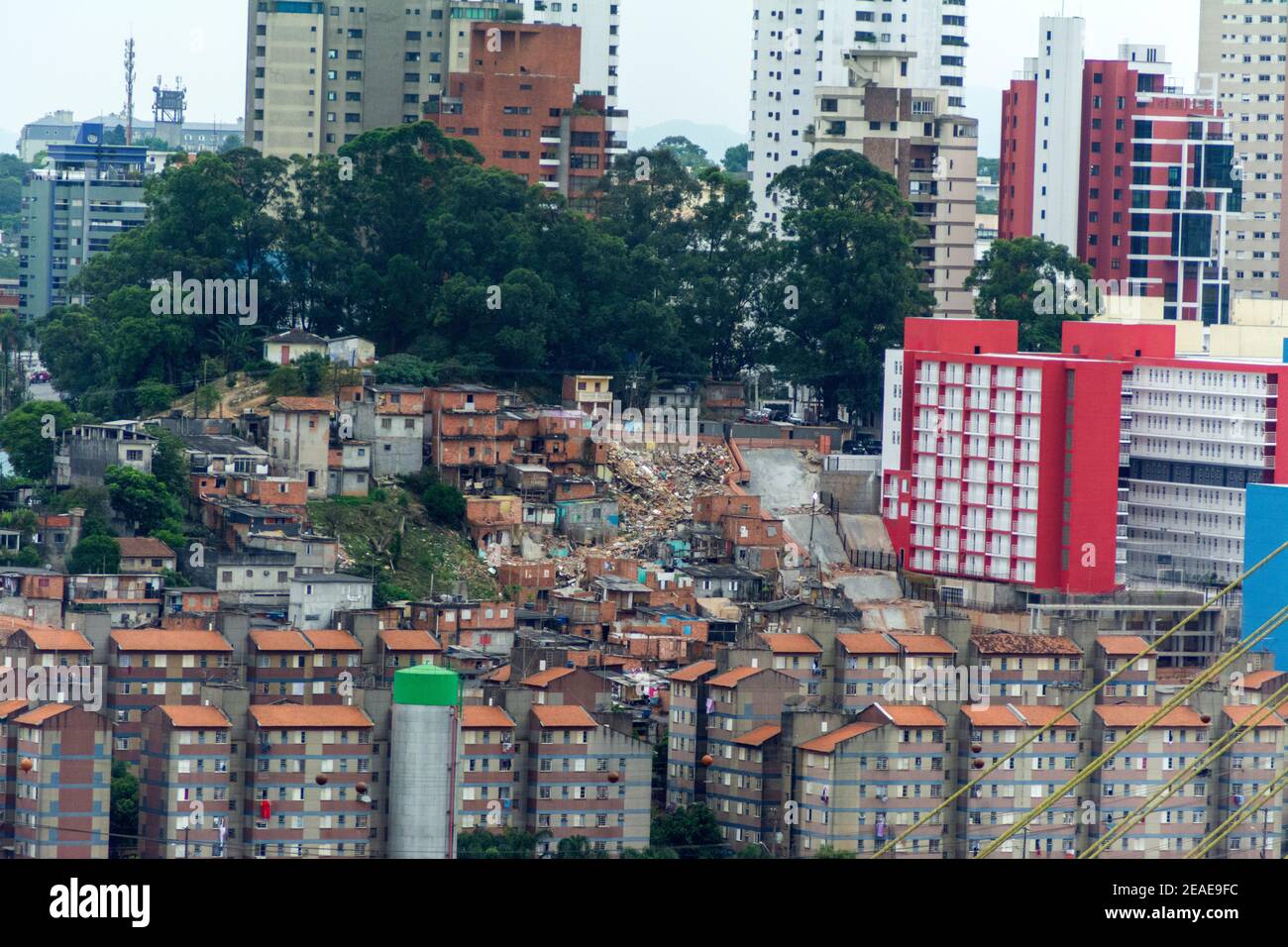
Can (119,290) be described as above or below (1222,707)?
above

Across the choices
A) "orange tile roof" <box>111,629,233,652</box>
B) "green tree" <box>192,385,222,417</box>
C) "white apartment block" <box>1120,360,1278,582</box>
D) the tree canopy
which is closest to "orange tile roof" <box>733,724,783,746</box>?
"orange tile roof" <box>111,629,233,652</box>

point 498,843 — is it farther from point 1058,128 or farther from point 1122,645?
point 1058,128

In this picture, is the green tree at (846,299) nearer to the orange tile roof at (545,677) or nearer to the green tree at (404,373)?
the green tree at (404,373)

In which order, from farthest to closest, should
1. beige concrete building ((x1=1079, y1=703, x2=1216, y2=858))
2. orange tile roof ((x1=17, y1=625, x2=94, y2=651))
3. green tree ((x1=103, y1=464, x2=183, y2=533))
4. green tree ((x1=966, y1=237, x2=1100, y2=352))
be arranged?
1. green tree ((x1=966, y1=237, x2=1100, y2=352))
2. green tree ((x1=103, y1=464, x2=183, y2=533))
3. beige concrete building ((x1=1079, y1=703, x2=1216, y2=858))
4. orange tile roof ((x1=17, y1=625, x2=94, y2=651))

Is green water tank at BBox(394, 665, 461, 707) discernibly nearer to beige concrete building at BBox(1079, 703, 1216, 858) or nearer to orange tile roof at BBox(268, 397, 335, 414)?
beige concrete building at BBox(1079, 703, 1216, 858)
